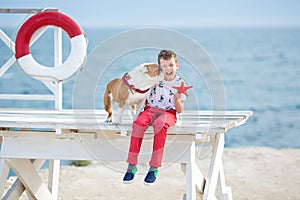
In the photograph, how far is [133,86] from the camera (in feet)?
13.6

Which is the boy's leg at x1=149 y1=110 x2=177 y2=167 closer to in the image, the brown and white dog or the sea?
the brown and white dog

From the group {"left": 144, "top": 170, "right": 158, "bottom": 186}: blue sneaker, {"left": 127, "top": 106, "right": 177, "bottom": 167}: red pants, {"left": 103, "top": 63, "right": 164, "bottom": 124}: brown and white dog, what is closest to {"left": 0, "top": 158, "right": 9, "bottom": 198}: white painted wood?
{"left": 103, "top": 63, "right": 164, "bottom": 124}: brown and white dog

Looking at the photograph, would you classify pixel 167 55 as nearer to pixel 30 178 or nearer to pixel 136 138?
pixel 136 138

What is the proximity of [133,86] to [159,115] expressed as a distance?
0.80ft

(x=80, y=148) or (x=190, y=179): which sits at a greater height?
(x=80, y=148)

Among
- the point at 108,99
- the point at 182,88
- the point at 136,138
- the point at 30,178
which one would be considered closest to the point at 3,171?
the point at 30,178

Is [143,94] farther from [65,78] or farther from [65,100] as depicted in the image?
[65,100]

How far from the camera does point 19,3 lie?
97.7 feet

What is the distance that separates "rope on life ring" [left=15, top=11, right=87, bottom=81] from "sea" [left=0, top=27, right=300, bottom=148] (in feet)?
0.33

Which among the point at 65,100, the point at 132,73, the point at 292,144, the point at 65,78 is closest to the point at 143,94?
the point at 132,73

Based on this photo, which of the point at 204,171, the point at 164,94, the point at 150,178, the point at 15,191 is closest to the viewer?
the point at 150,178

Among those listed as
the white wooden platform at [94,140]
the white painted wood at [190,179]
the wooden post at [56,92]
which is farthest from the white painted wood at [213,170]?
the wooden post at [56,92]

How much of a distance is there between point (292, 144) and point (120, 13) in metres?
18.6

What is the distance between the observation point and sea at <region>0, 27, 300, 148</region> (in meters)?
4.30
